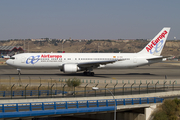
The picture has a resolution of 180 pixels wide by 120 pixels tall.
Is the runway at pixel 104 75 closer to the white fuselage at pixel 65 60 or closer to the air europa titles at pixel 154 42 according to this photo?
the white fuselage at pixel 65 60

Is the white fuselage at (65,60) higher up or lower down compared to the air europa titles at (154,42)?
lower down

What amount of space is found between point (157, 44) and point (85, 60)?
57.9 feet

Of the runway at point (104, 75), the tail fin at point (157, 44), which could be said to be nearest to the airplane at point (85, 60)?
the tail fin at point (157, 44)

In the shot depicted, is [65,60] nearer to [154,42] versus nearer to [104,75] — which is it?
[104,75]

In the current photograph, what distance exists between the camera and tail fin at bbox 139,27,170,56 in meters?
57.4

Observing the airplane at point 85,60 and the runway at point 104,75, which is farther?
the airplane at point 85,60

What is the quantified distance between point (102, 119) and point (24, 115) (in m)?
11.9

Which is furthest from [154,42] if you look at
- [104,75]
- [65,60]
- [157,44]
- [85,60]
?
[65,60]

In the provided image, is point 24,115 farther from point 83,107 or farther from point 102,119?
point 102,119

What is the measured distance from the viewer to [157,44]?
57812 mm

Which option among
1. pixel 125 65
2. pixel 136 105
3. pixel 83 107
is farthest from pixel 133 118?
pixel 125 65

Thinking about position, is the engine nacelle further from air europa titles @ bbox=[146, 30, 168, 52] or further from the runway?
air europa titles @ bbox=[146, 30, 168, 52]

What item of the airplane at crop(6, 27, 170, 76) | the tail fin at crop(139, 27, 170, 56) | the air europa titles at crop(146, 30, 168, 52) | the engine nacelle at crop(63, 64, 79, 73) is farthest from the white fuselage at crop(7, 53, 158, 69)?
the engine nacelle at crop(63, 64, 79, 73)

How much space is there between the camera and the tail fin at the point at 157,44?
57.4 m
